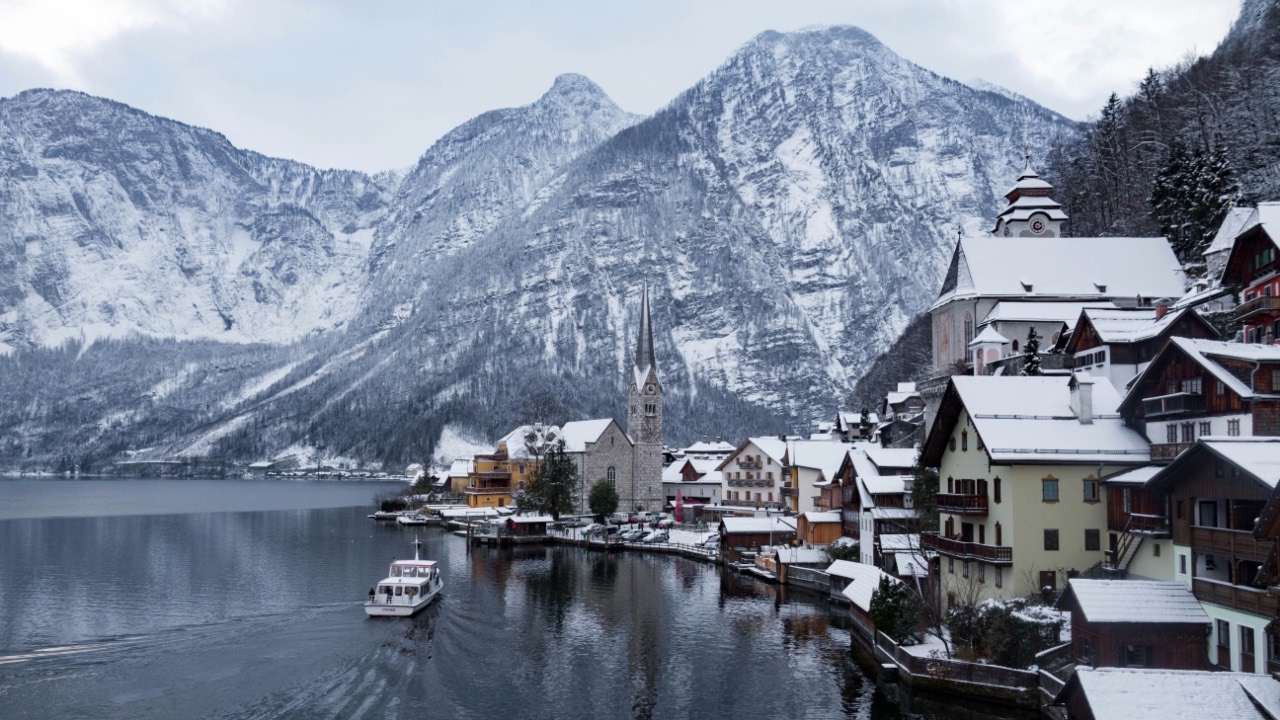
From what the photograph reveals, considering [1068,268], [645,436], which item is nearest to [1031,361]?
[1068,268]

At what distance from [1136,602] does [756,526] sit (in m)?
46.8

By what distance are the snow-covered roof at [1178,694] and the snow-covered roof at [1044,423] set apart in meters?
14.0

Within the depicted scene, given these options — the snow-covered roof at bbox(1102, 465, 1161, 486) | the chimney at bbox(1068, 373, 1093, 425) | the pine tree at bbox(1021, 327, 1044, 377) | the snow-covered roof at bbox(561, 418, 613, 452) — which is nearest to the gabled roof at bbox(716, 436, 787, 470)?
the snow-covered roof at bbox(561, 418, 613, 452)

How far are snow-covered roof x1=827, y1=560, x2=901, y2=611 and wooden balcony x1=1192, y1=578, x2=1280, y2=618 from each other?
1369 centimetres

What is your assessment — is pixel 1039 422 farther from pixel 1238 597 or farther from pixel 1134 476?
pixel 1238 597

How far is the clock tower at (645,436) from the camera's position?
388 feet

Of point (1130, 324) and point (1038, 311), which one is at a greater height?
point (1038, 311)

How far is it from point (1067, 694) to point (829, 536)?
41.1m

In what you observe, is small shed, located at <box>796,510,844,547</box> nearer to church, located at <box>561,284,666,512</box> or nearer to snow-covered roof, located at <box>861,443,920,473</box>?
snow-covered roof, located at <box>861,443,920,473</box>

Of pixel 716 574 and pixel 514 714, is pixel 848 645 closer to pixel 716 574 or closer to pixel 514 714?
pixel 514 714

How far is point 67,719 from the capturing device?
3453 cm

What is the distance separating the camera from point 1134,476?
36812mm

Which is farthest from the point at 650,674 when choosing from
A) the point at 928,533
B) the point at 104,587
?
the point at 104,587

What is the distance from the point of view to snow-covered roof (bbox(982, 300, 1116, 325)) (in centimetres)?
6925
